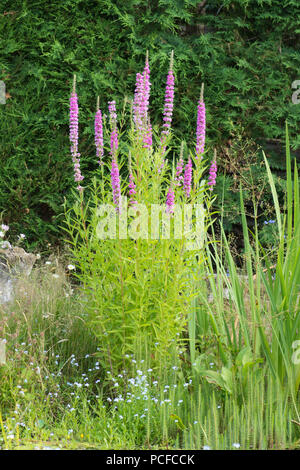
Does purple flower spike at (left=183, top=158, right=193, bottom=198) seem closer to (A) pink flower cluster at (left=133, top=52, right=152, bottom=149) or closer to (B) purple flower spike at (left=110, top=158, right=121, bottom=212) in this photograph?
(A) pink flower cluster at (left=133, top=52, right=152, bottom=149)

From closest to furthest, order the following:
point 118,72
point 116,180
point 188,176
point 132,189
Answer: point 116,180 → point 132,189 → point 188,176 → point 118,72

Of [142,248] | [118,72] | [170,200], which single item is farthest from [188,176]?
[118,72]

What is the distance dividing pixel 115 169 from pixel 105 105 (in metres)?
2.99

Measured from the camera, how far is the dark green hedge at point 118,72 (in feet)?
17.8

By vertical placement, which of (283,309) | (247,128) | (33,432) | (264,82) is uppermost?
(264,82)

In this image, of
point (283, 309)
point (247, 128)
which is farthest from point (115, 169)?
point (247, 128)

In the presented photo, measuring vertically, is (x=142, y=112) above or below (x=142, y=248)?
above

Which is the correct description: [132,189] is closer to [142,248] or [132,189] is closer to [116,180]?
[116,180]

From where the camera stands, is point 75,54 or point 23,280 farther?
point 75,54

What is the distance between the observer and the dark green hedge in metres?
5.43

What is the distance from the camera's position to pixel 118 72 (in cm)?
550

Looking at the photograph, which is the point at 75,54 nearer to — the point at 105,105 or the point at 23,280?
the point at 105,105

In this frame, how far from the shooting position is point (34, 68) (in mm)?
5480

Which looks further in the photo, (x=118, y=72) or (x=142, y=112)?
(x=118, y=72)
